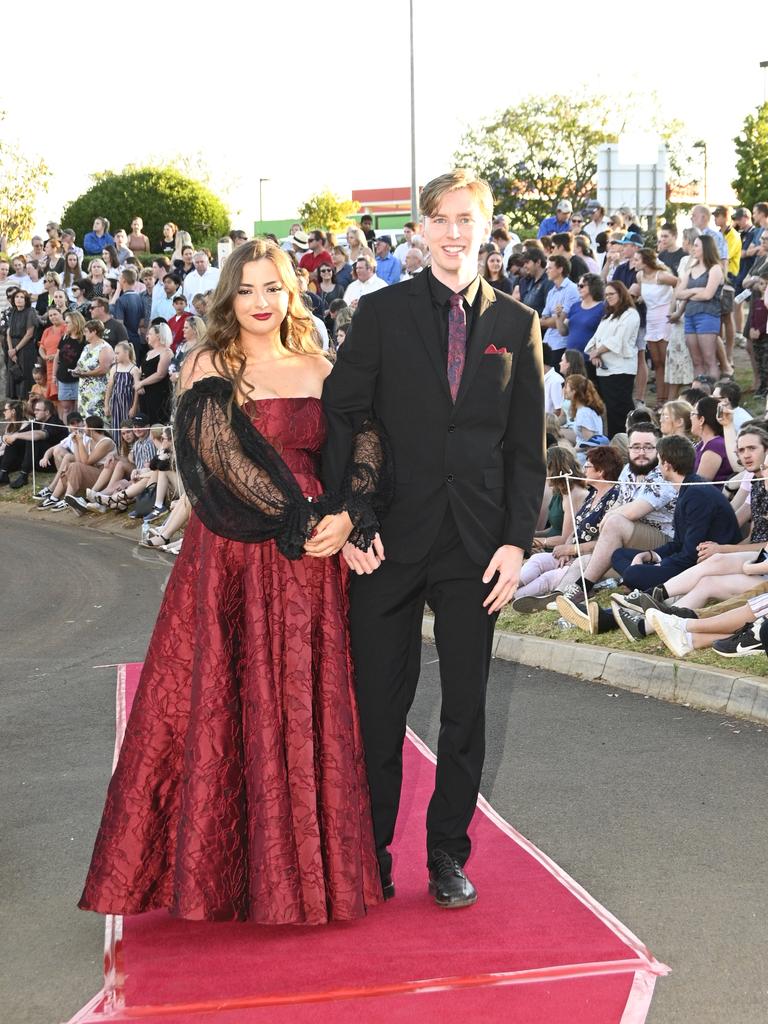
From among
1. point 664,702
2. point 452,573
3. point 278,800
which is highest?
point 452,573

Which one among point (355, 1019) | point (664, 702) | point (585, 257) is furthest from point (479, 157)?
point (355, 1019)

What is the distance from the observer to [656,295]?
1429cm

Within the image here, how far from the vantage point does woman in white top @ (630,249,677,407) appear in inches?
560

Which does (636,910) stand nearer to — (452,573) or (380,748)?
(380,748)

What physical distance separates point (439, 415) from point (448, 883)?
157 cm

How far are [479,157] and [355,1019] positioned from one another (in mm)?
53361

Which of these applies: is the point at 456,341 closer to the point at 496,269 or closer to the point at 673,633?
the point at 673,633

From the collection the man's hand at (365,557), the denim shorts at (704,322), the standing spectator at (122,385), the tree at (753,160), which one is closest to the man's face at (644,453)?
the denim shorts at (704,322)

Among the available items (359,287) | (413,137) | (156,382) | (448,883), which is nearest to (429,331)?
(448,883)

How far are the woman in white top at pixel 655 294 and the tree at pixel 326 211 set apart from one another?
53.7 metres

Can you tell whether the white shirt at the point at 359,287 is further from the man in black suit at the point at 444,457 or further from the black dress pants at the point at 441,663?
the black dress pants at the point at 441,663

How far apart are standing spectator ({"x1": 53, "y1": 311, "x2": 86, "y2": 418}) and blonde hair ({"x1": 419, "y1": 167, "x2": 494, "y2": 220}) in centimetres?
1572

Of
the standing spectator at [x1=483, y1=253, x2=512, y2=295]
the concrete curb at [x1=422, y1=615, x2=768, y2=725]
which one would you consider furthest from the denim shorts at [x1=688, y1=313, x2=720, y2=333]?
the concrete curb at [x1=422, y1=615, x2=768, y2=725]

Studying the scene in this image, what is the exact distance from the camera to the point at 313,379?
4547 mm
